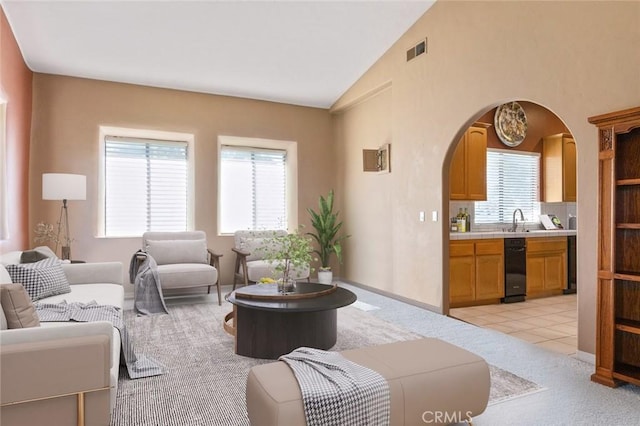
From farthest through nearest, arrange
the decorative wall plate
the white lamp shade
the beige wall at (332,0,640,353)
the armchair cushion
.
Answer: the decorative wall plate → the armchair cushion → the white lamp shade → the beige wall at (332,0,640,353)

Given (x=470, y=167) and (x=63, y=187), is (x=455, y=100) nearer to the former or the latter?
(x=470, y=167)

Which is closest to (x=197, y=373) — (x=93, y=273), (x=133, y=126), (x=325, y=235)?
(x=93, y=273)

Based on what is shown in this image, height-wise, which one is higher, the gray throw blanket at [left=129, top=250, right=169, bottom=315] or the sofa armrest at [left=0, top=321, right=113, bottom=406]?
the sofa armrest at [left=0, top=321, right=113, bottom=406]

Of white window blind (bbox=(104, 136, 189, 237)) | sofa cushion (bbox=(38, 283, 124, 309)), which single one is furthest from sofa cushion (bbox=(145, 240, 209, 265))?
sofa cushion (bbox=(38, 283, 124, 309))

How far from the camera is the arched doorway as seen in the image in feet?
14.9

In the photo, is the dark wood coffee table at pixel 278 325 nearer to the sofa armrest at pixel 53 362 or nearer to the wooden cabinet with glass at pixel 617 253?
the sofa armrest at pixel 53 362

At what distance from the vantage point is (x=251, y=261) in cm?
575

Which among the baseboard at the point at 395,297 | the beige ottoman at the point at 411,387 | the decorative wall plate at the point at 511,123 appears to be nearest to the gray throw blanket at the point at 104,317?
the beige ottoman at the point at 411,387

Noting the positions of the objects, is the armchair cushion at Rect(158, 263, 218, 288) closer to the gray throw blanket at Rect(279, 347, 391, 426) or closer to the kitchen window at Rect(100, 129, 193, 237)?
the kitchen window at Rect(100, 129, 193, 237)

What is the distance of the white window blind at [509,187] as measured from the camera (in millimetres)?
5973

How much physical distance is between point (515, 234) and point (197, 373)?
13.8 feet

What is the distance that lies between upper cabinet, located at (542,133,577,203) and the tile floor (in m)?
1.51

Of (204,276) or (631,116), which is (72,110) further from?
(631,116)

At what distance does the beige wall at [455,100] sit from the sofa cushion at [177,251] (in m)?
2.38
